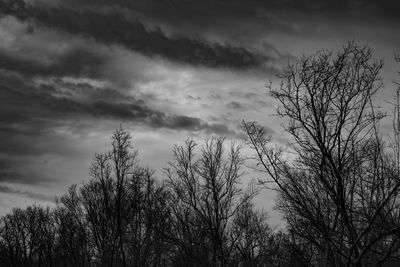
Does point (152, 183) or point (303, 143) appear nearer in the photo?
point (303, 143)

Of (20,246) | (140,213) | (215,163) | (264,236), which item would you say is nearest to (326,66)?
(215,163)

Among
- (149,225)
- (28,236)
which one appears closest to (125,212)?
(149,225)

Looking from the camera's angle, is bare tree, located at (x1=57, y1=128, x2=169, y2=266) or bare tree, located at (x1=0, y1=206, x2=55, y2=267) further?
bare tree, located at (x1=0, y1=206, x2=55, y2=267)

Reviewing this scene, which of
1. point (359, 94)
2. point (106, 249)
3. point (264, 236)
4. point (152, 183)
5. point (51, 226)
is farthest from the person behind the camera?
point (51, 226)

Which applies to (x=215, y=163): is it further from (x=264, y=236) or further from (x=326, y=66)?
(x=264, y=236)

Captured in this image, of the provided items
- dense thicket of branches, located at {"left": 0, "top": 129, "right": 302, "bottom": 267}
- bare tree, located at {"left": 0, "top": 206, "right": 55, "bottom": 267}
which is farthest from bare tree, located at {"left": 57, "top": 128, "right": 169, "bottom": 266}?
bare tree, located at {"left": 0, "top": 206, "right": 55, "bottom": 267}

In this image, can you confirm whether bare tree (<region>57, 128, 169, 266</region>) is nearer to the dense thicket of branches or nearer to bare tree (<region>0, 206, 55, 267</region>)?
the dense thicket of branches

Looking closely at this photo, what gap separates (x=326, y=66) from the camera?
11.1 metres

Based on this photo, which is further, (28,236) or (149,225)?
(28,236)

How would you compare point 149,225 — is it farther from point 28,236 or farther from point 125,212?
point 28,236

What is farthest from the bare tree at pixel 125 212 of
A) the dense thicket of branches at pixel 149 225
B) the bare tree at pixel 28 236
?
the bare tree at pixel 28 236

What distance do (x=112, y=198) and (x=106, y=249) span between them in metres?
4.18

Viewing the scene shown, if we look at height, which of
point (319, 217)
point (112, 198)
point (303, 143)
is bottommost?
point (319, 217)

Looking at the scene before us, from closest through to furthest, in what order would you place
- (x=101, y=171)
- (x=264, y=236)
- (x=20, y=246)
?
1. (x=101, y=171)
2. (x=264, y=236)
3. (x=20, y=246)
